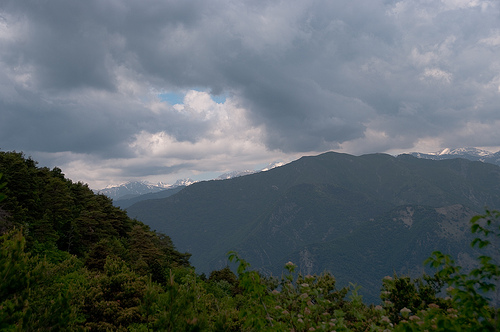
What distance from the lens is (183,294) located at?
10.9 meters

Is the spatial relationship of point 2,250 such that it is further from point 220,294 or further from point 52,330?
point 220,294

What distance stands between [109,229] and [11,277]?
52.0m

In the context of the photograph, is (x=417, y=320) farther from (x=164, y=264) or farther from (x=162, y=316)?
(x=164, y=264)

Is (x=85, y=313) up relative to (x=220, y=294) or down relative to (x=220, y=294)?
up

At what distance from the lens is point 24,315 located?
10.2 m

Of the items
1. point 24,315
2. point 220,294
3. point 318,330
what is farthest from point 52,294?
point 220,294

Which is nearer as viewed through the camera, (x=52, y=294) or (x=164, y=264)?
(x=52, y=294)

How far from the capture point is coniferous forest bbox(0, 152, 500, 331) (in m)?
5.92

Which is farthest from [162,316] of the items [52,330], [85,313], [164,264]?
[164,264]

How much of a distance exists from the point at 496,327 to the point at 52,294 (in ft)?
61.4

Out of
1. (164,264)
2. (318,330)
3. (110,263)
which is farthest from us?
(164,264)

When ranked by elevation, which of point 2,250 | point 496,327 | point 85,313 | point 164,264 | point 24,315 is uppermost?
point 2,250

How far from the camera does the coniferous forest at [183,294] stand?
592 centimetres

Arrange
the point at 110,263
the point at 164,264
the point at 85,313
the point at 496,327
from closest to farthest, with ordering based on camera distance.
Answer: the point at 496,327 < the point at 85,313 < the point at 110,263 < the point at 164,264
